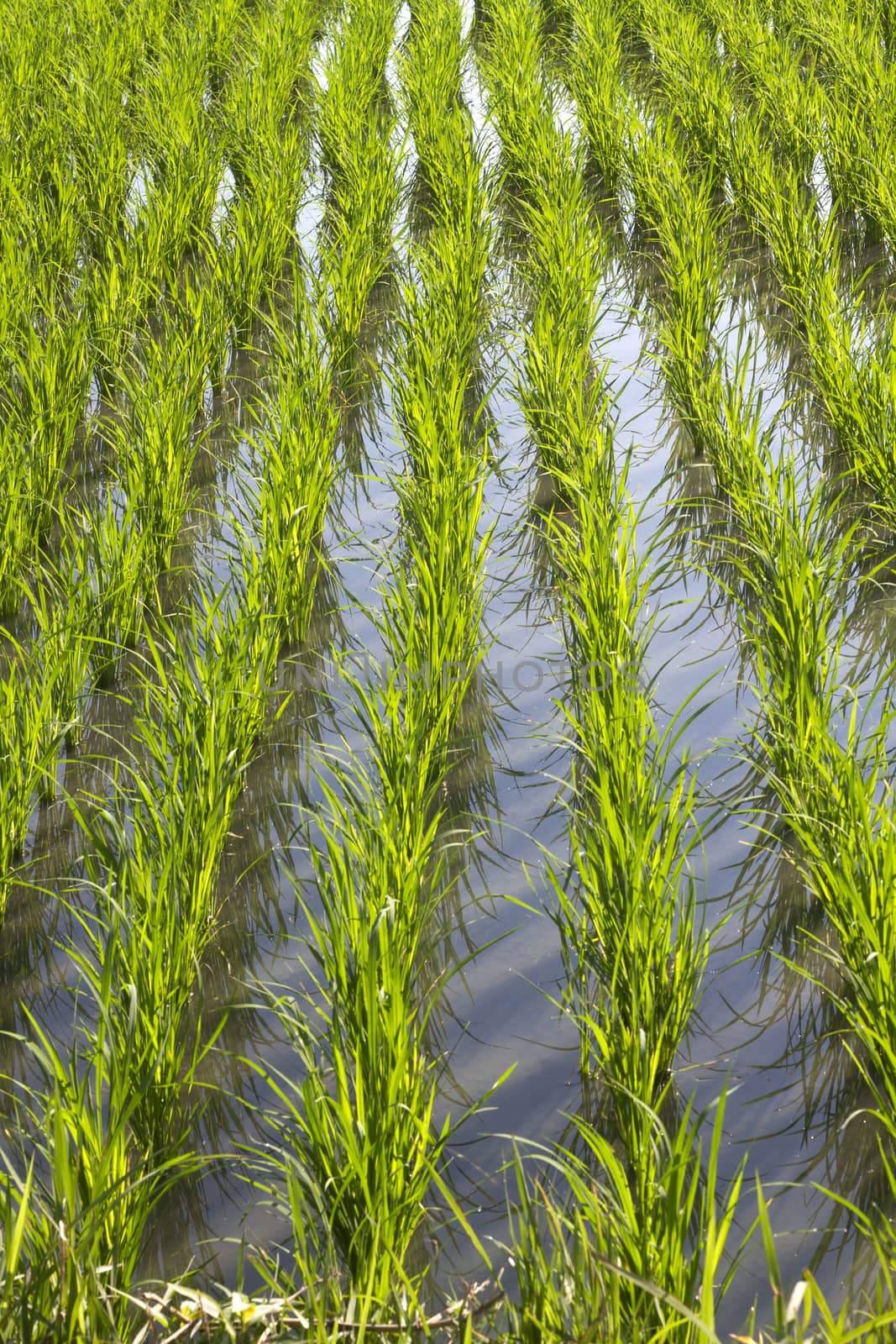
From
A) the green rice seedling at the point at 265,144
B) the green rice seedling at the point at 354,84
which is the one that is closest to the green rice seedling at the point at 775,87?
the green rice seedling at the point at 354,84

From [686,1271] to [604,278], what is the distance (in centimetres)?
343

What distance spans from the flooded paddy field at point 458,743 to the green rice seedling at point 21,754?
1 centimetres

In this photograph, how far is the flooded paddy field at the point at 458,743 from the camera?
55.7 inches

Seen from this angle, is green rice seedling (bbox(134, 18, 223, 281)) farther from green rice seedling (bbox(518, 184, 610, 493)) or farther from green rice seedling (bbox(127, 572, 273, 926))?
green rice seedling (bbox(127, 572, 273, 926))

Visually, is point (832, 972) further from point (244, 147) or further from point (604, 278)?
point (244, 147)

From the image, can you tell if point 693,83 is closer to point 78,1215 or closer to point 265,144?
point 265,144

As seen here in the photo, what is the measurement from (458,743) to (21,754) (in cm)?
78

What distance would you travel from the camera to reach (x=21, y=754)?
2.15m

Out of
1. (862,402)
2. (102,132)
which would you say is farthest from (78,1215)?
→ (102,132)

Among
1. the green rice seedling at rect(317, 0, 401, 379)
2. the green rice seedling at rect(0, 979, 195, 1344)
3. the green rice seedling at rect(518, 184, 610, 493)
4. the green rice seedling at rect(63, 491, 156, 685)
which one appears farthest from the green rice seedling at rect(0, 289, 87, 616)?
the green rice seedling at rect(0, 979, 195, 1344)

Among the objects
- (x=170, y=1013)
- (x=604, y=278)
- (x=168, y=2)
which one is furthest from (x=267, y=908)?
(x=168, y=2)

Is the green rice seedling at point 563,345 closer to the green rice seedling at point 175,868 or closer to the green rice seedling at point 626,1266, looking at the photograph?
the green rice seedling at point 175,868

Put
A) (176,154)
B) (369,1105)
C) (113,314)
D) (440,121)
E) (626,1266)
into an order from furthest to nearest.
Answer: (440,121) < (176,154) < (113,314) < (369,1105) < (626,1266)

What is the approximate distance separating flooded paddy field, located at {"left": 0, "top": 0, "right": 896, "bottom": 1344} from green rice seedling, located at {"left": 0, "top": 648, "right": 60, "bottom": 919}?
0.01 meters
